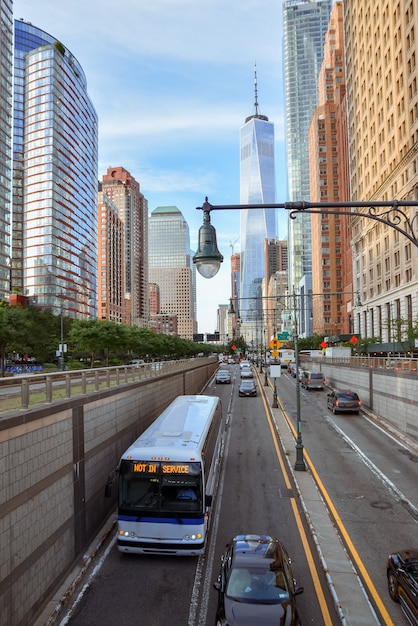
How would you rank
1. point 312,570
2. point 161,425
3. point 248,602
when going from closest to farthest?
point 248,602 → point 312,570 → point 161,425

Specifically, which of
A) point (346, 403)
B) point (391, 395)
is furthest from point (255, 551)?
point (346, 403)

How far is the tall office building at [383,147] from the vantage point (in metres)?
60.3

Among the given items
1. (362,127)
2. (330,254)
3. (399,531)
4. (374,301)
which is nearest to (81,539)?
(399,531)

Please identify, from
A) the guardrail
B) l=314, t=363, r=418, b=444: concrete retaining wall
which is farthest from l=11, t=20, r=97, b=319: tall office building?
the guardrail

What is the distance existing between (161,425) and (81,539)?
14.1 feet

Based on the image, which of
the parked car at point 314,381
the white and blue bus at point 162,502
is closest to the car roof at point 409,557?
the white and blue bus at point 162,502

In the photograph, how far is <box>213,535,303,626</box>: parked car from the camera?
8086 mm

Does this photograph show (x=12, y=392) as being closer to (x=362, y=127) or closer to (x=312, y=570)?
(x=312, y=570)

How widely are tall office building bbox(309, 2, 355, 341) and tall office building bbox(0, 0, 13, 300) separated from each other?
283ft

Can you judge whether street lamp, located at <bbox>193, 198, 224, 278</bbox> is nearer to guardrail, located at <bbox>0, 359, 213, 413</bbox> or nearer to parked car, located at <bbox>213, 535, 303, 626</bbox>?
guardrail, located at <bbox>0, 359, 213, 413</bbox>

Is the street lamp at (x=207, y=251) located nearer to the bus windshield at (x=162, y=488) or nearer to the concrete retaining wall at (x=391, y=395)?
the bus windshield at (x=162, y=488)

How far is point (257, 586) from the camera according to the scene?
869 centimetres

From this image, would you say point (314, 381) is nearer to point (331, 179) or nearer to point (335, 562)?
point (335, 562)

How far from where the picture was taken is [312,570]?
11922mm
